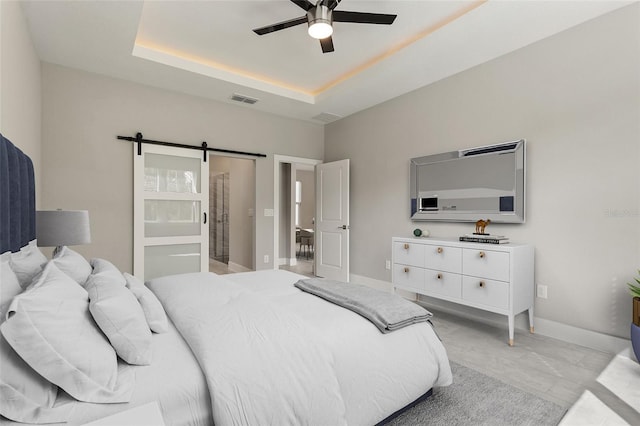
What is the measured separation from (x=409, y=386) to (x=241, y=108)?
4299mm

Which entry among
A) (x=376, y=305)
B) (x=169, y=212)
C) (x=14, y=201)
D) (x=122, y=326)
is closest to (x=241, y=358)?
(x=122, y=326)

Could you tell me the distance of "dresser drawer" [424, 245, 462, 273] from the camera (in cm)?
316

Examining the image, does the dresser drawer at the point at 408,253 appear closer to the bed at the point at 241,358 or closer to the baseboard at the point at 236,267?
the bed at the point at 241,358

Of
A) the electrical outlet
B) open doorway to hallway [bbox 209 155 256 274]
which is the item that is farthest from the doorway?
the electrical outlet

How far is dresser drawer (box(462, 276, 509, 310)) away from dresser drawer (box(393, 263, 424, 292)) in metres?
0.49

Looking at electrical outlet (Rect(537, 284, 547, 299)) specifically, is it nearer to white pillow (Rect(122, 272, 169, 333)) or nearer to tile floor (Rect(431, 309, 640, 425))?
tile floor (Rect(431, 309, 640, 425))

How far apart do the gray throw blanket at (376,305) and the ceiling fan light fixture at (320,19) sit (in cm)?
192

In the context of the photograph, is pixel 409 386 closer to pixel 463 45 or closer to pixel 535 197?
pixel 535 197

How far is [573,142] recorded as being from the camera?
279cm

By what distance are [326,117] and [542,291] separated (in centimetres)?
372

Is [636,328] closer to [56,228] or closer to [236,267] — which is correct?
[56,228]

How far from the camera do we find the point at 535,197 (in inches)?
119

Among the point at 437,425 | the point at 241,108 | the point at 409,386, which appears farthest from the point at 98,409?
the point at 241,108

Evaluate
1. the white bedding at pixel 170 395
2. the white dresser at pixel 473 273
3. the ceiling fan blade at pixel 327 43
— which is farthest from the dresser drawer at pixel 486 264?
the white bedding at pixel 170 395
